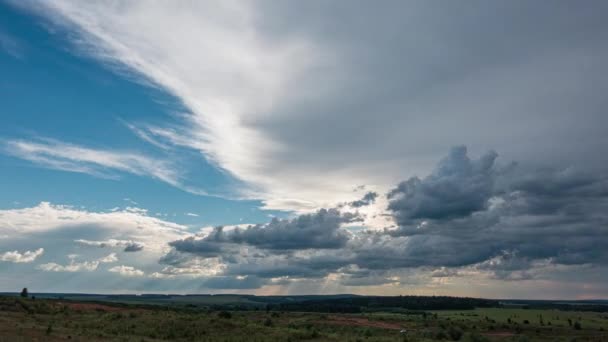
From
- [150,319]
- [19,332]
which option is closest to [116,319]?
[150,319]

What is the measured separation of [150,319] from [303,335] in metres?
25.1

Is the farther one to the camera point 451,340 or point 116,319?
point 116,319

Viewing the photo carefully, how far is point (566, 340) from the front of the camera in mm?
68188

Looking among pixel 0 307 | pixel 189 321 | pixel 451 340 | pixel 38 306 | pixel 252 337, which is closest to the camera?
pixel 252 337

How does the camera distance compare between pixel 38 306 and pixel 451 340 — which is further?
pixel 38 306

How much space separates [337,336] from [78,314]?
162ft

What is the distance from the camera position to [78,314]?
85375mm

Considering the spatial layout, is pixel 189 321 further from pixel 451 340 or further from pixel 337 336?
pixel 451 340

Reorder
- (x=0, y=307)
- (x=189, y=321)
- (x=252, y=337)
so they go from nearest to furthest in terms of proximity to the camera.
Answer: (x=252, y=337) < (x=189, y=321) < (x=0, y=307)

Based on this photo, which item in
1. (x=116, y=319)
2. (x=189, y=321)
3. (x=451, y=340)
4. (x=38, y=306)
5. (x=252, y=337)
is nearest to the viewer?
(x=252, y=337)

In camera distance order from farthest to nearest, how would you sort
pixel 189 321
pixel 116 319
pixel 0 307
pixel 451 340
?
1. pixel 0 307
2. pixel 116 319
3. pixel 189 321
4. pixel 451 340

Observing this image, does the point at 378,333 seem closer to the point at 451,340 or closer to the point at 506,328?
the point at 451,340

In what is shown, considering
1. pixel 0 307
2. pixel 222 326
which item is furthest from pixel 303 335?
pixel 0 307

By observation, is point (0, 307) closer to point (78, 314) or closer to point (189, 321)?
point (78, 314)
